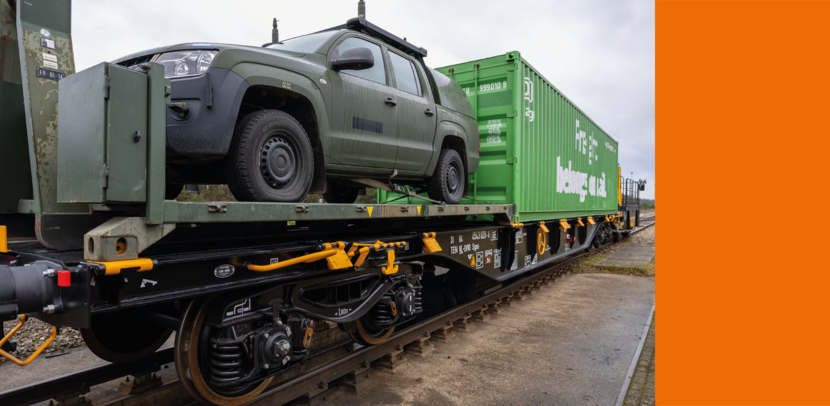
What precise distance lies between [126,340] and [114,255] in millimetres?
1872

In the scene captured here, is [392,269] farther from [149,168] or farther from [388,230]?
[149,168]

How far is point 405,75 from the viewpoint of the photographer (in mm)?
4547

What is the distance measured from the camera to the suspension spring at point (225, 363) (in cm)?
275

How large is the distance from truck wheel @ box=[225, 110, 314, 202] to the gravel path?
3.61 meters

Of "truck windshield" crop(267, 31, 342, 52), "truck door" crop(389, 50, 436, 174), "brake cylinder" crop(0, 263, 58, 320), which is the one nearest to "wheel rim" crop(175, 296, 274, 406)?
"brake cylinder" crop(0, 263, 58, 320)

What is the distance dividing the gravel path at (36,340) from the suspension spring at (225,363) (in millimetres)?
3208

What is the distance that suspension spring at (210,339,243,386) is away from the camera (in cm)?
275

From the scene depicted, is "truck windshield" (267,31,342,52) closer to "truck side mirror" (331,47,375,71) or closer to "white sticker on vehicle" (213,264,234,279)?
"truck side mirror" (331,47,375,71)

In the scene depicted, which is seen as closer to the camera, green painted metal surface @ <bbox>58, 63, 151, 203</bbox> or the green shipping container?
green painted metal surface @ <bbox>58, 63, 151, 203</bbox>

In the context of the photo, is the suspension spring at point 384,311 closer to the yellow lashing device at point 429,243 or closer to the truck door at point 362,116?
the yellow lashing device at point 429,243

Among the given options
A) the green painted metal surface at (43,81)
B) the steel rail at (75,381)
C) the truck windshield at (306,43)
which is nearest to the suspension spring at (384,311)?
the steel rail at (75,381)

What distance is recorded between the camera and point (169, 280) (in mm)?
2385

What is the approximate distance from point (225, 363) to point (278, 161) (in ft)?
4.27

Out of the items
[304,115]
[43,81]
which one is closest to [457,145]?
[304,115]
